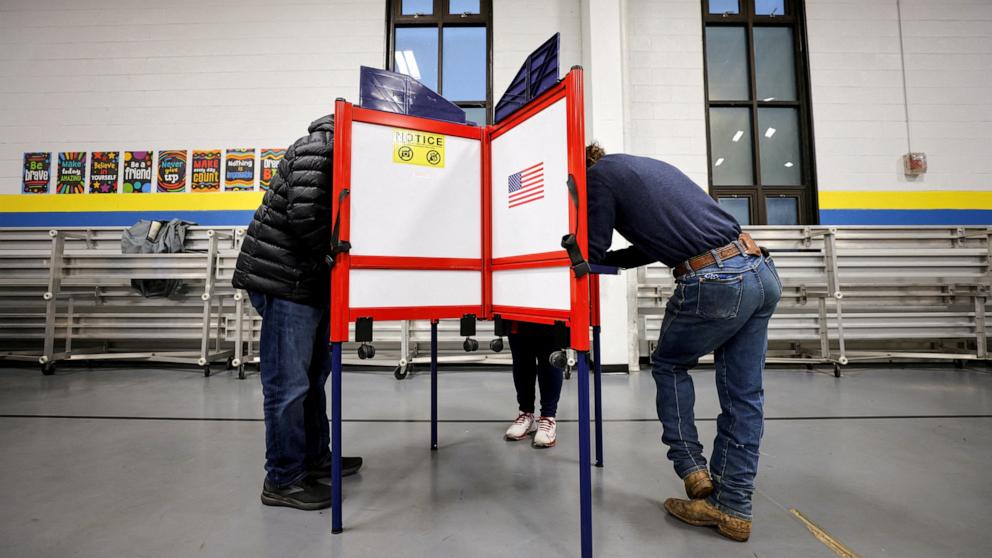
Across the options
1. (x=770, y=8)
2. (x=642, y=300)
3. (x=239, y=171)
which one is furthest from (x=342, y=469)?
(x=770, y=8)

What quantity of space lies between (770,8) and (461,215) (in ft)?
17.7

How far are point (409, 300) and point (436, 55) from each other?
4.24m

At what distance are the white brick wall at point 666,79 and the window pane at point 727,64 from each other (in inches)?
9.0

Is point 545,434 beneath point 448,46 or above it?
beneath

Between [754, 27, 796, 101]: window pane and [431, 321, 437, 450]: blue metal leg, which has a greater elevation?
[754, 27, 796, 101]: window pane

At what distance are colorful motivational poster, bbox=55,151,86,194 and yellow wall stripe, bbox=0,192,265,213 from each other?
7 cm

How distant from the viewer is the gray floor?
1.21 meters

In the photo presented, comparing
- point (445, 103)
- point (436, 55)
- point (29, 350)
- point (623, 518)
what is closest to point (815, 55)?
point (436, 55)

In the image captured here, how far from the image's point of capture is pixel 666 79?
443 cm

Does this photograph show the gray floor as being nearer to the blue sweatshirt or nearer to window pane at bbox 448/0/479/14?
the blue sweatshirt

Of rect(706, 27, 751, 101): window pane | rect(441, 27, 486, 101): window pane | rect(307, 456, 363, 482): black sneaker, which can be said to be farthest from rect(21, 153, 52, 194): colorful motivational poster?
rect(706, 27, 751, 101): window pane

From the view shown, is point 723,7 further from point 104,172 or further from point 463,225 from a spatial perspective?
point 104,172

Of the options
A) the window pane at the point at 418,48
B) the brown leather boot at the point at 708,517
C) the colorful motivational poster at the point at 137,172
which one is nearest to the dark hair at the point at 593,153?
the brown leather boot at the point at 708,517

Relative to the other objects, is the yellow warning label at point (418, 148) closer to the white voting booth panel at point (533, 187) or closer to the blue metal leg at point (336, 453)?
the white voting booth panel at point (533, 187)
